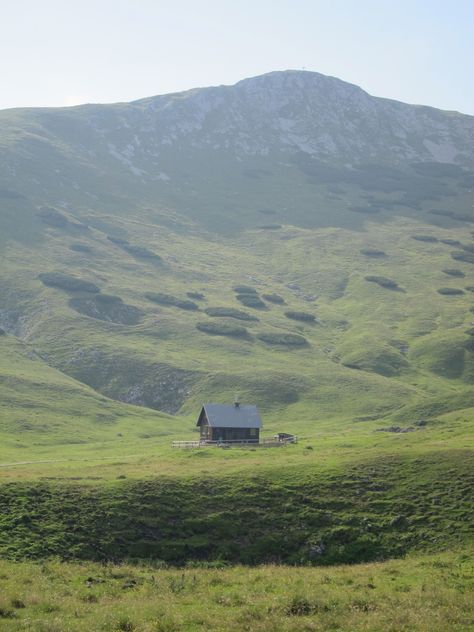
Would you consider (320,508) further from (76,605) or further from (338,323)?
(338,323)

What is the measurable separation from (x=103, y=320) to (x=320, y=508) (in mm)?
137345

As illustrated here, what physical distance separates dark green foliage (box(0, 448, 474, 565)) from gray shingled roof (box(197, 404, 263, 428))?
139 ft

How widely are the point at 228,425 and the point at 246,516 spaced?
49922mm

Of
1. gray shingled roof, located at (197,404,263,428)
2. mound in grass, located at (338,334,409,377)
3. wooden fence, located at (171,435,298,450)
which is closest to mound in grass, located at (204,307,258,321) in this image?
mound in grass, located at (338,334,409,377)

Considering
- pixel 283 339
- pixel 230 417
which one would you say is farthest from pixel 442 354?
pixel 230 417

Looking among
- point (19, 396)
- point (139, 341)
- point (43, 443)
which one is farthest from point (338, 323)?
point (43, 443)

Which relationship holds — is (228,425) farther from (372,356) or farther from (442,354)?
(442,354)

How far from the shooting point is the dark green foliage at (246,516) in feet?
143

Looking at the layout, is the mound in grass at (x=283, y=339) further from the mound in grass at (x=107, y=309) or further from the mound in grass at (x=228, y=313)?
the mound in grass at (x=107, y=309)

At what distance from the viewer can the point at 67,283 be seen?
644 ft

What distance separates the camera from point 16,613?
90.1 ft

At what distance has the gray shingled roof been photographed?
98.6m

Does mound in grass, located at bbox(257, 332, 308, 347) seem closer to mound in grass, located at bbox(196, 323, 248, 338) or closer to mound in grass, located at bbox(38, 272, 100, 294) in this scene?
mound in grass, located at bbox(196, 323, 248, 338)

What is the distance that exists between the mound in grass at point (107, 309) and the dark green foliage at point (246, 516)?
434 feet
